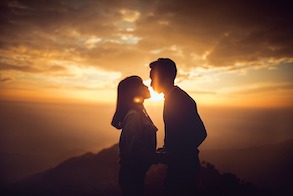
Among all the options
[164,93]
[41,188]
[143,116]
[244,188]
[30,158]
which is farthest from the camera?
[30,158]

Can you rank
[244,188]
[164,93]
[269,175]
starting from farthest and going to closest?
[269,175], [244,188], [164,93]

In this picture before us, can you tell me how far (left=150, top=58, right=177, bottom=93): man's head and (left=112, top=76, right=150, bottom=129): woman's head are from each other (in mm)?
562

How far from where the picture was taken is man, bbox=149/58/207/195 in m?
4.05

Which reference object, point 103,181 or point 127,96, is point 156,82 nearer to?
point 127,96

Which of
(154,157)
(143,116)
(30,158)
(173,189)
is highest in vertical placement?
(143,116)

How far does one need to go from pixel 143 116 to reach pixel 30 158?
637ft

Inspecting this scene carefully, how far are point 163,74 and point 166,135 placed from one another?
1222mm

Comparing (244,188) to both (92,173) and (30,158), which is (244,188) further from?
(30,158)

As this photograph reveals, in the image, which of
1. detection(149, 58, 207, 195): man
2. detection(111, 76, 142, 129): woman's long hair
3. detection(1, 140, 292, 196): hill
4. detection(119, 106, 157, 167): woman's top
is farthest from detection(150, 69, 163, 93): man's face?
detection(1, 140, 292, 196): hill

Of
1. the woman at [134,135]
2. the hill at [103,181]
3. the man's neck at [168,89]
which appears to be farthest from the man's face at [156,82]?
the hill at [103,181]

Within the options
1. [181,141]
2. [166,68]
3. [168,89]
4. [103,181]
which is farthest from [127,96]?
[103,181]

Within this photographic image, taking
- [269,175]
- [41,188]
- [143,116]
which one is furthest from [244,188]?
[269,175]

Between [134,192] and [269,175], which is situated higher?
[134,192]

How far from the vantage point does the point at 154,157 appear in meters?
3.79
